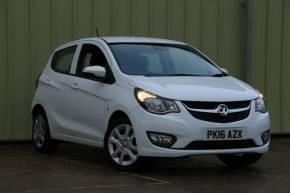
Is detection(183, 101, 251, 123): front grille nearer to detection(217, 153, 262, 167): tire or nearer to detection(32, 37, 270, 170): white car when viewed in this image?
detection(32, 37, 270, 170): white car

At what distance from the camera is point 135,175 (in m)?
8.25

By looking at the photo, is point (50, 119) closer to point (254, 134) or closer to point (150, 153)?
point (150, 153)

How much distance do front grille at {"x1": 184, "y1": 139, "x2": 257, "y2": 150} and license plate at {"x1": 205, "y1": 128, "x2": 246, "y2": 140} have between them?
0.05m

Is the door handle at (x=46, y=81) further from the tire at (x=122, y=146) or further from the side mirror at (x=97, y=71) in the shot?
the tire at (x=122, y=146)

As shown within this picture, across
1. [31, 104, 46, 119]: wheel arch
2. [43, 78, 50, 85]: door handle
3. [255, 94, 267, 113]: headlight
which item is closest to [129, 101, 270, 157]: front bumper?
[255, 94, 267, 113]: headlight

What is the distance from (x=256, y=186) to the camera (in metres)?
7.77

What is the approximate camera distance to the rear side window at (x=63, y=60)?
1007 cm

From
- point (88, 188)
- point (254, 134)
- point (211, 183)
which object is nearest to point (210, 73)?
point (254, 134)

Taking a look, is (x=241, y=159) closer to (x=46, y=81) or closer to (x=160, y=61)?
(x=160, y=61)

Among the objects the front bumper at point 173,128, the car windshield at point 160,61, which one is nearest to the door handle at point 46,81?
the car windshield at point 160,61

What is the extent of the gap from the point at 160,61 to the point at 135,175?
1740mm

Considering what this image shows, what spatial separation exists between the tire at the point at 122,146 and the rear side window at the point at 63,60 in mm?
1691

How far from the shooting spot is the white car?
806 centimetres

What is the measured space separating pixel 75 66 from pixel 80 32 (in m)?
2.24
